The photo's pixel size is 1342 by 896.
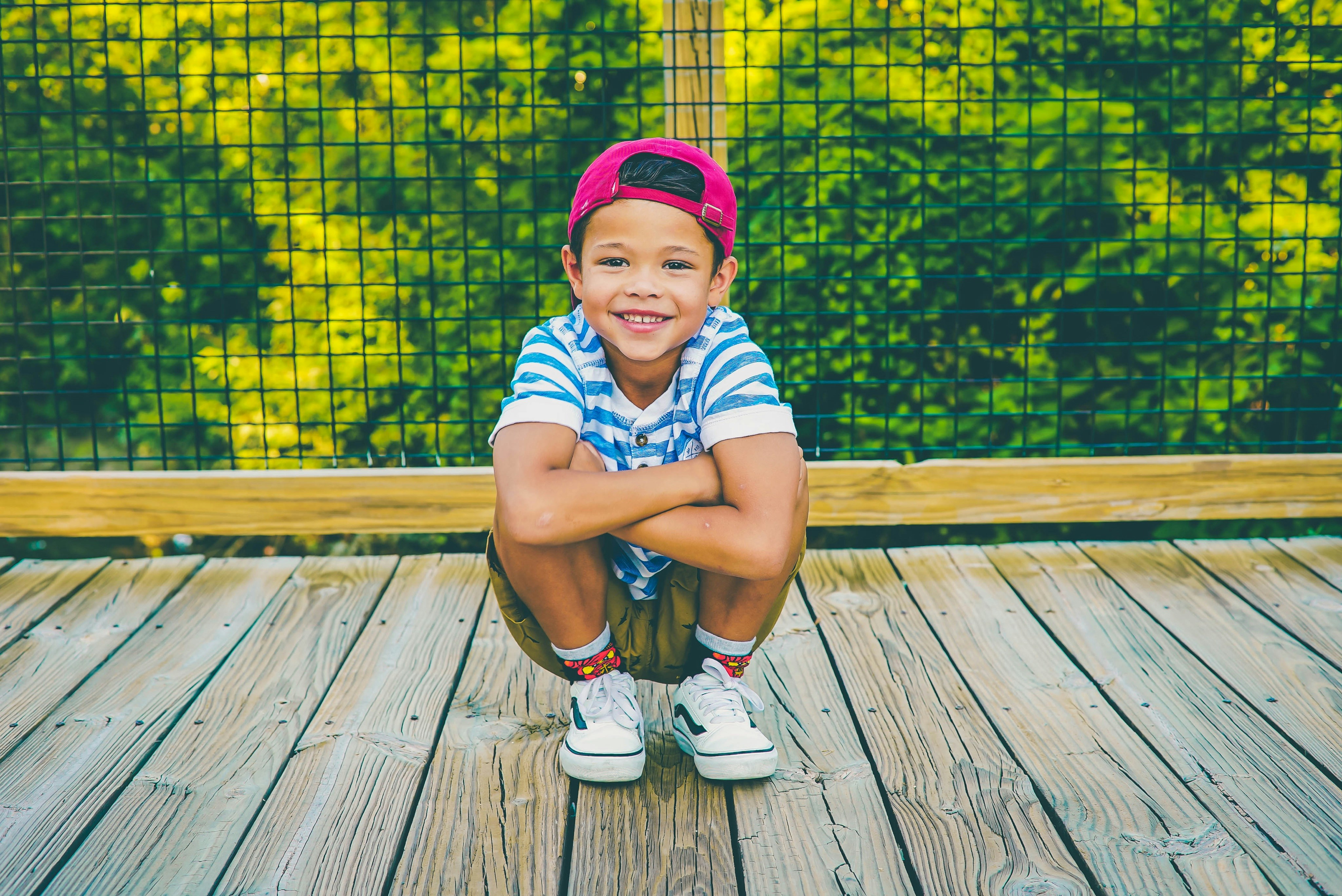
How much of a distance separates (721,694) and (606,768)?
20 centimetres

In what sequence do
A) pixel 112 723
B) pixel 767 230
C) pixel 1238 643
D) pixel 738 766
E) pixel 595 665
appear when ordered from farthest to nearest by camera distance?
pixel 767 230 → pixel 1238 643 → pixel 112 723 → pixel 595 665 → pixel 738 766

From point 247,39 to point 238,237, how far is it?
0.60 m

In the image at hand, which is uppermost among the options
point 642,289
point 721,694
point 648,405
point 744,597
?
point 642,289

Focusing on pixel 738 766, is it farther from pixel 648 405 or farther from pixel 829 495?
pixel 829 495

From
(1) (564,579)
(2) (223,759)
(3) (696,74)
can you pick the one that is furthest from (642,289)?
(3) (696,74)

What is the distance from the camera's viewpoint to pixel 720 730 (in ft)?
5.07

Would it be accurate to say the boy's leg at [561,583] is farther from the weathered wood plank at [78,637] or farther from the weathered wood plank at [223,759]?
the weathered wood plank at [78,637]

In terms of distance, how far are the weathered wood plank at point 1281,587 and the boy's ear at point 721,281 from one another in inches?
49.7

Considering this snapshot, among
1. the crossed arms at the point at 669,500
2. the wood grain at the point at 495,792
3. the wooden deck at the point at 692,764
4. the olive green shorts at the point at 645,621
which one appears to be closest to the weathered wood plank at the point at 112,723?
the wooden deck at the point at 692,764

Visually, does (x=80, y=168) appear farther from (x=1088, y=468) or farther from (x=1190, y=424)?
(x=1190, y=424)

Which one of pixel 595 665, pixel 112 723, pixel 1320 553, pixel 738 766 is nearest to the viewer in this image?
pixel 738 766

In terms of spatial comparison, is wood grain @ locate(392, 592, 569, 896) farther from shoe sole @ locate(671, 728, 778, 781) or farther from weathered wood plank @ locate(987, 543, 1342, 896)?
weathered wood plank @ locate(987, 543, 1342, 896)

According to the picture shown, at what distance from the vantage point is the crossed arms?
4.70 ft

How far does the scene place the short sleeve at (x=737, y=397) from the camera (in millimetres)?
1491
